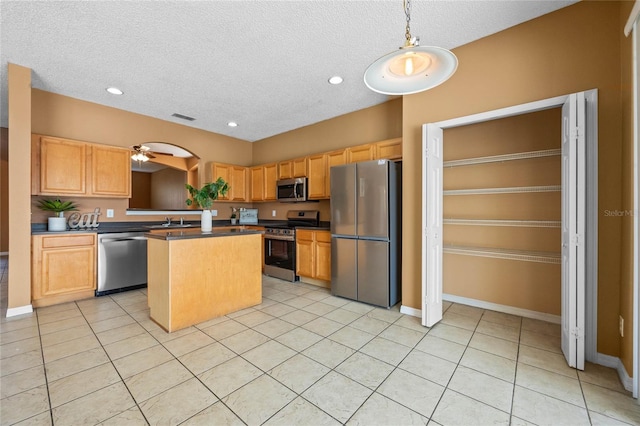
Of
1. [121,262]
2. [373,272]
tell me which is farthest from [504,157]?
[121,262]

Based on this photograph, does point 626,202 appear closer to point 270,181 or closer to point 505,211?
point 505,211

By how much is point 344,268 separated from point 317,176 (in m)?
1.73

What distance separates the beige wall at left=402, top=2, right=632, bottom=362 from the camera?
1966 millimetres

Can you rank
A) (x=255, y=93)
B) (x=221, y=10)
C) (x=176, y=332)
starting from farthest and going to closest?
(x=255, y=93)
(x=176, y=332)
(x=221, y=10)

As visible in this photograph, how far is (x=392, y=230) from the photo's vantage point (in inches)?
128

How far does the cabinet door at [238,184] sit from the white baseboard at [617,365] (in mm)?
5438

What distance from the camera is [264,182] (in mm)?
5457

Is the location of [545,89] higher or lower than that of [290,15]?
lower

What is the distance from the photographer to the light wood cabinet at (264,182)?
211 inches

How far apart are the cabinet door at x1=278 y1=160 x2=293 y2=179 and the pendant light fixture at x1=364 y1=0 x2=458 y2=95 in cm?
354

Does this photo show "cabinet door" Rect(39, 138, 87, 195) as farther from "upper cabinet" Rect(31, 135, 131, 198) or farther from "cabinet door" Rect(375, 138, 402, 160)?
"cabinet door" Rect(375, 138, 402, 160)

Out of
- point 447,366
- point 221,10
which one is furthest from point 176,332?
point 221,10

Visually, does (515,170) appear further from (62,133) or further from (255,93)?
(62,133)

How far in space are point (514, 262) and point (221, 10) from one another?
12.5 feet
